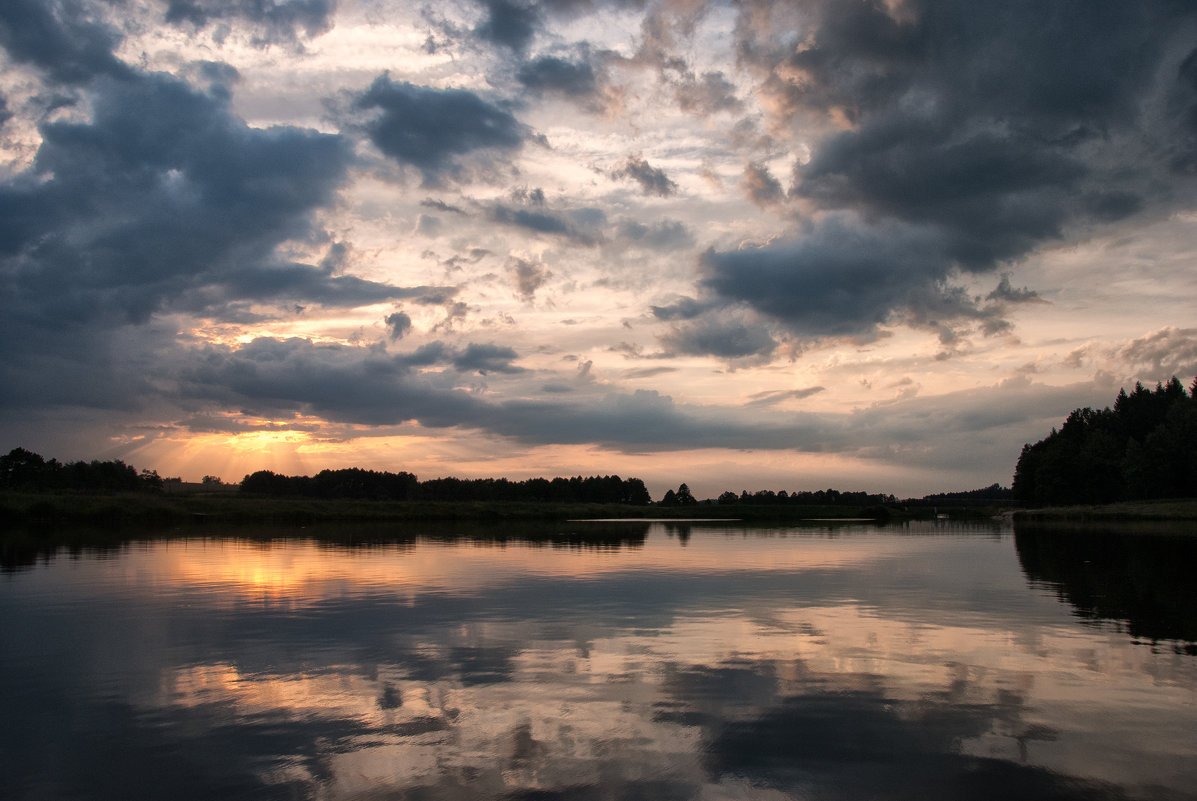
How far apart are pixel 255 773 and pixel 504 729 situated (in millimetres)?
3822

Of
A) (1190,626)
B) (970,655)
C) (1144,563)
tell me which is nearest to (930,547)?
(1144,563)

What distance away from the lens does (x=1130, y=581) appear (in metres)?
34.5

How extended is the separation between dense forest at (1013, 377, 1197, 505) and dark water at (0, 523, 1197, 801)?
113 meters

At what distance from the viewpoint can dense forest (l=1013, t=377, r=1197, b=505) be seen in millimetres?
123500

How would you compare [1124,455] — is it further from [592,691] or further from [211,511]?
[592,691]

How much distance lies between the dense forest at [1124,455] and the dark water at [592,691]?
113 metres

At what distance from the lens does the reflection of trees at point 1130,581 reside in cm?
2369

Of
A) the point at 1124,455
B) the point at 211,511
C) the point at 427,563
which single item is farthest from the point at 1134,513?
the point at 211,511

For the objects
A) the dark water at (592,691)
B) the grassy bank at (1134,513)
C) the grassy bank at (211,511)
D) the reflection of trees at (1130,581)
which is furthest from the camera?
the grassy bank at (1134,513)

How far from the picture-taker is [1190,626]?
23.0 metres

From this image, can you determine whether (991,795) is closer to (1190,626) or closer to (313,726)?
(313,726)

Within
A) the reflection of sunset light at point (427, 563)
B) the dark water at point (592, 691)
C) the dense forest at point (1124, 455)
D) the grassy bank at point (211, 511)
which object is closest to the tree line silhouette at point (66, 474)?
the grassy bank at point (211, 511)

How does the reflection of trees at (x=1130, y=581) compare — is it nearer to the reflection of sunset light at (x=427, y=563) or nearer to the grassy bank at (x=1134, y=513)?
the reflection of sunset light at (x=427, y=563)

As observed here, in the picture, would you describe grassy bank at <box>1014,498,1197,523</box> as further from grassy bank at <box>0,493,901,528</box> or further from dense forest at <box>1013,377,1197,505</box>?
grassy bank at <box>0,493,901,528</box>
